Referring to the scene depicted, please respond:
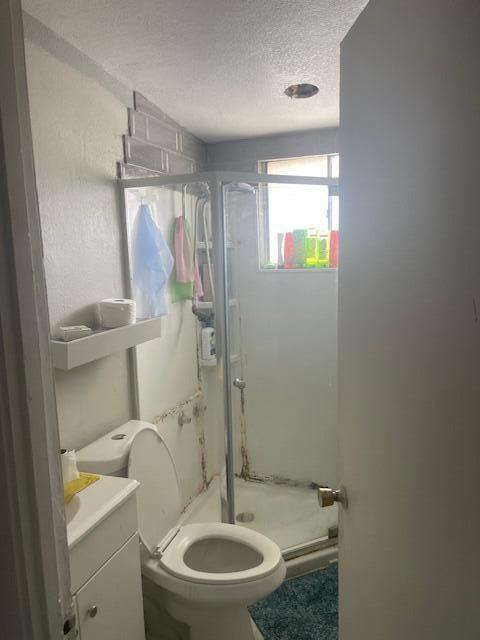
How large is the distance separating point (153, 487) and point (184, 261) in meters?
1.05

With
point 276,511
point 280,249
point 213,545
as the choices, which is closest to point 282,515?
point 276,511

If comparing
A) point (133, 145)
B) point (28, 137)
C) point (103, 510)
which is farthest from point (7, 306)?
point (133, 145)

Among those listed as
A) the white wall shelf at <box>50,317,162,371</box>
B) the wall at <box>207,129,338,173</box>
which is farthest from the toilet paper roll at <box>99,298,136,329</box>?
the wall at <box>207,129,338,173</box>

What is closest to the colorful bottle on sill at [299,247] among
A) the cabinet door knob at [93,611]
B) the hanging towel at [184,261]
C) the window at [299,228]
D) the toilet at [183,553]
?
the window at [299,228]

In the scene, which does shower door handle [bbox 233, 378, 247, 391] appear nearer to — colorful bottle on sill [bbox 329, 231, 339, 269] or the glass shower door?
the glass shower door

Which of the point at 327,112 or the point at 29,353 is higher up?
the point at 327,112

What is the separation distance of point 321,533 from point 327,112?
2297 mm

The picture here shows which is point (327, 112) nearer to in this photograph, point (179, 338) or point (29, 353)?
point (179, 338)

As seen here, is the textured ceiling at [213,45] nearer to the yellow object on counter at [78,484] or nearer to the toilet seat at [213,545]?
the yellow object on counter at [78,484]

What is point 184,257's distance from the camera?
6.84 ft

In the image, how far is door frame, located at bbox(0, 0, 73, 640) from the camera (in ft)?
1.69

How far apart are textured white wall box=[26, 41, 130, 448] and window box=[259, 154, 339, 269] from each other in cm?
82

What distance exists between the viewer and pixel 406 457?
0.66 m

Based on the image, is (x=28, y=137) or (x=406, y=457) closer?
(x=28, y=137)
